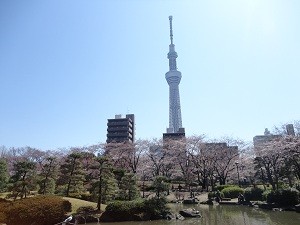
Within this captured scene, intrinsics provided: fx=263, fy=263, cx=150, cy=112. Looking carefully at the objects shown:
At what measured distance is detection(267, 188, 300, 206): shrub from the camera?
1956cm

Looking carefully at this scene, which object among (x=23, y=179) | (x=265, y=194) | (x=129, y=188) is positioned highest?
(x=23, y=179)

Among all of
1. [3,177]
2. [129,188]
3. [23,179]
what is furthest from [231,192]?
[3,177]

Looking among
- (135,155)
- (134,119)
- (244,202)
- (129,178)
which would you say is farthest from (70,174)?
(134,119)

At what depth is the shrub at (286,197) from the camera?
64.2 feet

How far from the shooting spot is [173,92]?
106m

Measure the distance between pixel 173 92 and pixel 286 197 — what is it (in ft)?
287

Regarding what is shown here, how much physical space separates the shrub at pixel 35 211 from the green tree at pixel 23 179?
3.02 m

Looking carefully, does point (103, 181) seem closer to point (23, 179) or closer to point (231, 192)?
point (23, 179)

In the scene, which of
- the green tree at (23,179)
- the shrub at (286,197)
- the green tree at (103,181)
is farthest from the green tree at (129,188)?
the shrub at (286,197)

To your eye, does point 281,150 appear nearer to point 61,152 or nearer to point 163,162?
point 163,162

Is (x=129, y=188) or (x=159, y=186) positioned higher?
(x=159, y=186)

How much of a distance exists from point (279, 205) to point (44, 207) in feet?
54.5

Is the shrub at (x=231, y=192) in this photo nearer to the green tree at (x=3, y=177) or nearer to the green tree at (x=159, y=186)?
the green tree at (x=159, y=186)

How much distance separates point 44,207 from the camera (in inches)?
603
